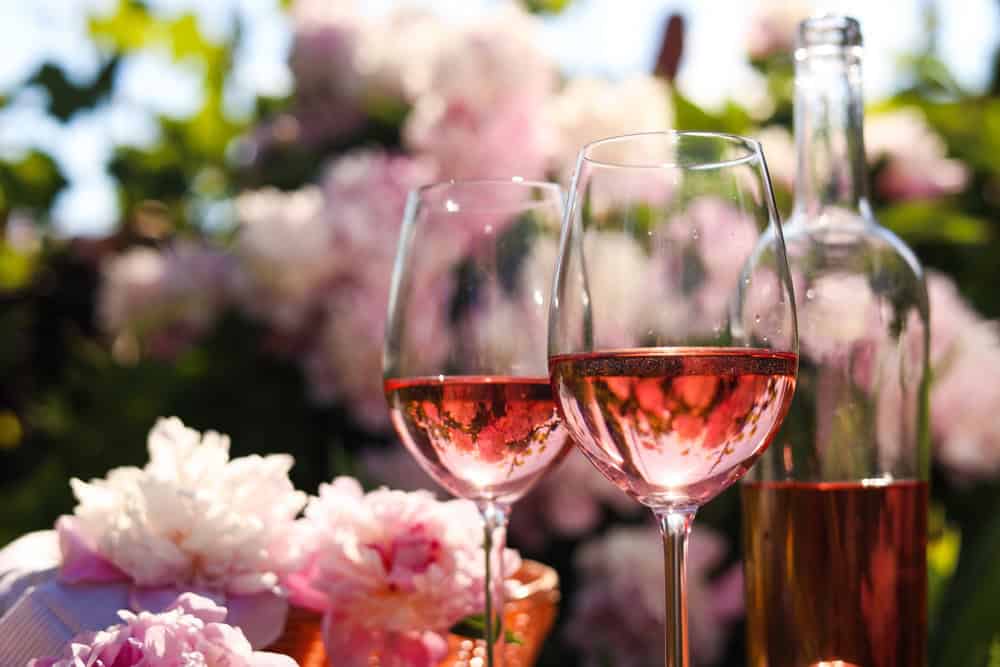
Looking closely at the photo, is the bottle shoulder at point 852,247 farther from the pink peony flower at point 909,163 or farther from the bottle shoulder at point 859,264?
the pink peony flower at point 909,163

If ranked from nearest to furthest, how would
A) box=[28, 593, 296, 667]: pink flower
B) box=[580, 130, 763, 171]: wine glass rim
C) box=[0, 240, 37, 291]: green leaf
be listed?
box=[28, 593, 296, 667]: pink flower < box=[580, 130, 763, 171]: wine glass rim < box=[0, 240, 37, 291]: green leaf

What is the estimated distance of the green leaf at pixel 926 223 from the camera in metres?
1.49

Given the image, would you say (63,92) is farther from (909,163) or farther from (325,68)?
(909,163)

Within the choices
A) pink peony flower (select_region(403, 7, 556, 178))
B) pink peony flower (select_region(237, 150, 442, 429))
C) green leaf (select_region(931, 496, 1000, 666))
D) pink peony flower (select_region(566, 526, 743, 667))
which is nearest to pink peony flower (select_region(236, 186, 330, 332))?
pink peony flower (select_region(237, 150, 442, 429))

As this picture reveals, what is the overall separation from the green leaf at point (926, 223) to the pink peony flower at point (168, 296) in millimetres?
846

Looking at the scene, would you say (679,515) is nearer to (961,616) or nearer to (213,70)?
(961,616)

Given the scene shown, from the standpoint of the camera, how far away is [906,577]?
0.84m

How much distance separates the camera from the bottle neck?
2.99ft

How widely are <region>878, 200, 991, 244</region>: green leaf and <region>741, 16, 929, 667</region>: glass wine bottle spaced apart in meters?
0.62

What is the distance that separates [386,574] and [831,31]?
53cm

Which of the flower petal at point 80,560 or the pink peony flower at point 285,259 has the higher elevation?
the pink peony flower at point 285,259

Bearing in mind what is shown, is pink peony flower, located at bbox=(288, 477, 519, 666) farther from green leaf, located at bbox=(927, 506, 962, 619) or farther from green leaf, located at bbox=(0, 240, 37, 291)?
green leaf, located at bbox=(0, 240, 37, 291)

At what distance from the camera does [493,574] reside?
772 millimetres

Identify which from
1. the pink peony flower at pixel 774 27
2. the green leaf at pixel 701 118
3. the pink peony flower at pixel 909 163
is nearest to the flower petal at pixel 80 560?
the green leaf at pixel 701 118
